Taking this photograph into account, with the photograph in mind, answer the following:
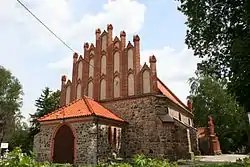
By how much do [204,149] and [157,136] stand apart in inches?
992

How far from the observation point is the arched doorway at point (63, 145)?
747 inches

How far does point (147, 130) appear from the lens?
817 inches

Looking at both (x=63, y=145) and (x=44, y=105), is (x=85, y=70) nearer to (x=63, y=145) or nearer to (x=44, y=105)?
(x=63, y=145)

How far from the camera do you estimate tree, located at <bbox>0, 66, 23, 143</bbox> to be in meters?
39.7

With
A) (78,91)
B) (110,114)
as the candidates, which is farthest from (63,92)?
(110,114)

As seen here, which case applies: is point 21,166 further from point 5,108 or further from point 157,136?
point 5,108

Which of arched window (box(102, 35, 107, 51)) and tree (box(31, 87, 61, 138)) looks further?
tree (box(31, 87, 61, 138))

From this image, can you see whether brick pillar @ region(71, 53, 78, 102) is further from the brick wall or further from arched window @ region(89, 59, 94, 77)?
arched window @ region(89, 59, 94, 77)

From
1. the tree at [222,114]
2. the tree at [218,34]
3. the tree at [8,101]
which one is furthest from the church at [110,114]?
the tree at [222,114]

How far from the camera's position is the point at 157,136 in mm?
20062

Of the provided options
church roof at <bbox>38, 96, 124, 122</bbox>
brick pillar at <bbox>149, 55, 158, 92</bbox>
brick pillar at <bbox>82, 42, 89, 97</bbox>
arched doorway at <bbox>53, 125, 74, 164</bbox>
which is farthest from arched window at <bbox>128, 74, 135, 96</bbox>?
arched doorway at <bbox>53, 125, 74, 164</bbox>

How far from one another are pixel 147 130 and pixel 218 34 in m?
9.20

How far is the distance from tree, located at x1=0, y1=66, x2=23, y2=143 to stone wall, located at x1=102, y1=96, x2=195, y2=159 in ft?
77.8

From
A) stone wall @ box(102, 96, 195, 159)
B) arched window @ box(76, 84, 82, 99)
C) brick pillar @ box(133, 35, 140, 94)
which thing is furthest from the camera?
arched window @ box(76, 84, 82, 99)
